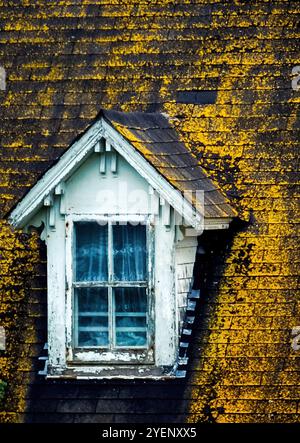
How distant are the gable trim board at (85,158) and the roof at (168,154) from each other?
0.04 m

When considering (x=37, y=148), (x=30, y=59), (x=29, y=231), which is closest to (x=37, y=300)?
(x=29, y=231)

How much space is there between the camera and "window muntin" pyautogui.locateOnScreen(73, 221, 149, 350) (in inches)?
439

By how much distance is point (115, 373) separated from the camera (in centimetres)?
1106

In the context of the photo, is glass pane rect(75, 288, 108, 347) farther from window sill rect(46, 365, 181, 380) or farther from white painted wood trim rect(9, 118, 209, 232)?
white painted wood trim rect(9, 118, 209, 232)

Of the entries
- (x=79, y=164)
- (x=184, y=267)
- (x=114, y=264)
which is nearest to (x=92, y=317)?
(x=114, y=264)

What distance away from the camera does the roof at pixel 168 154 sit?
1109 cm

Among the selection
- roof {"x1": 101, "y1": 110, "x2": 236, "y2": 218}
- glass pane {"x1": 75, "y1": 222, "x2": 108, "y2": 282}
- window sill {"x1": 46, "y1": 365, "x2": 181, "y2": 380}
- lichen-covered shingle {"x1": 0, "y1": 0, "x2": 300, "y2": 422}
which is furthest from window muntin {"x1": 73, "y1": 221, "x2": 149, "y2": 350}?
roof {"x1": 101, "y1": 110, "x2": 236, "y2": 218}

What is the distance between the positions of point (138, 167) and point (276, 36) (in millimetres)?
2161

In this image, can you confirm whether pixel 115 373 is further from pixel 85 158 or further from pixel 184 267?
pixel 85 158

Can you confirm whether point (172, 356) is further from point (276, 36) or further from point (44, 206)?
point (276, 36)

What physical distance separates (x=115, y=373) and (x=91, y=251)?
0.95 meters

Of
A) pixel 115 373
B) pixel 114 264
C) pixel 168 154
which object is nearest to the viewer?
pixel 115 373

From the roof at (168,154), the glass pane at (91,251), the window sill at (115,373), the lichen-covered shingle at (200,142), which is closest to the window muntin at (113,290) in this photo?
the glass pane at (91,251)

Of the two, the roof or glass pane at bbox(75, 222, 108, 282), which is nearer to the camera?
the roof
